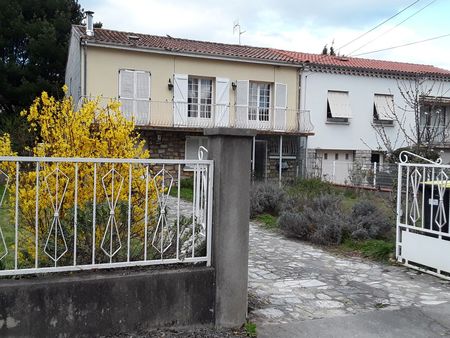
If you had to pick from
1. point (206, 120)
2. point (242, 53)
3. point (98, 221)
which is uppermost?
point (242, 53)

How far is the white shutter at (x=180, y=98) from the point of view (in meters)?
20.7

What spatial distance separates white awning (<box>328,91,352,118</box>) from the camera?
23828 millimetres

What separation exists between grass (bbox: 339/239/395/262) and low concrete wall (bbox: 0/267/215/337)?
4038 mm

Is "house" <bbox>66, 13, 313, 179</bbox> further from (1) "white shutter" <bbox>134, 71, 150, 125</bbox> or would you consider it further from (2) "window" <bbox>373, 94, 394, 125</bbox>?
(2) "window" <bbox>373, 94, 394, 125</bbox>

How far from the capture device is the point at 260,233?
939 centimetres

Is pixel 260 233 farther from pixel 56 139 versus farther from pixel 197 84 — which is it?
pixel 197 84

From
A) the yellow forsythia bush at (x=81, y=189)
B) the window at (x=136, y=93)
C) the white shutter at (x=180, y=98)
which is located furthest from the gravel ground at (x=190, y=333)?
the white shutter at (x=180, y=98)

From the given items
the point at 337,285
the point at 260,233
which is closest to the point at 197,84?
the point at 260,233

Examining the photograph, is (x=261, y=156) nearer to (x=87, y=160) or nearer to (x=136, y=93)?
(x=136, y=93)

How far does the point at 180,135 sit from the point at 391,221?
14.2 meters

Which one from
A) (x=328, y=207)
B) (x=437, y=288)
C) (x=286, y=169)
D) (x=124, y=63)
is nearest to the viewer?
(x=437, y=288)

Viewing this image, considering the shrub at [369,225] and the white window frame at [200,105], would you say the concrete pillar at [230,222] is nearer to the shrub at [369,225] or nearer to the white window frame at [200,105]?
the shrub at [369,225]

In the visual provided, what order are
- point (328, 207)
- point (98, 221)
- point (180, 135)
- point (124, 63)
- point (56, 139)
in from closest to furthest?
point (98, 221) < point (56, 139) < point (328, 207) < point (124, 63) < point (180, 135)

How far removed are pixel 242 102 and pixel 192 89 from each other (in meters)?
2.44
